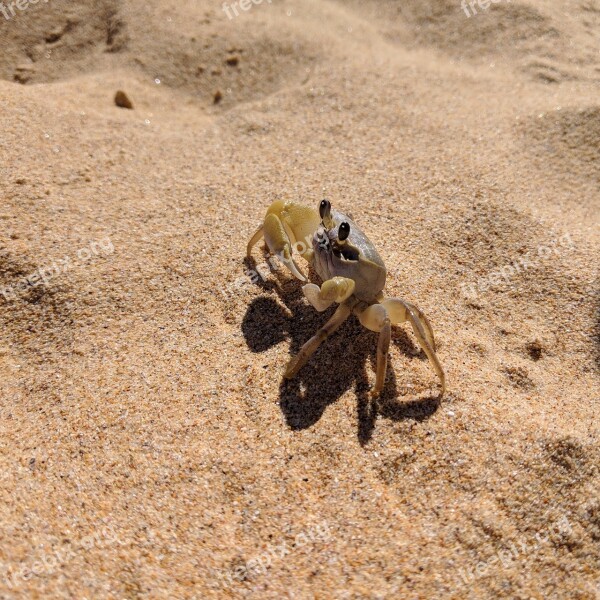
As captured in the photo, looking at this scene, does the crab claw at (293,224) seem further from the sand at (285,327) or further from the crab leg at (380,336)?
the crab leg at (380,336)

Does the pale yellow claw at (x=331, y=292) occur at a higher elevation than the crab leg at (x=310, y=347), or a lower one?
higher

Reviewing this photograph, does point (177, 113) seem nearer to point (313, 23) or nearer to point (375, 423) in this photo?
point (313, 23)

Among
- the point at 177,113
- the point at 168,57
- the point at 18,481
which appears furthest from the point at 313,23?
the point at 18,481

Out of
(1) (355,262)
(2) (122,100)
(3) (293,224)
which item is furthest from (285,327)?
(2) (122,100)

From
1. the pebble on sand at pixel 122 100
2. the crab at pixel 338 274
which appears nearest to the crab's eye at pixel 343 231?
the crab at pixel 338 274

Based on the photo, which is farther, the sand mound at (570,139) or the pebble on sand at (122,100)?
the pebble on sand at (122,100)

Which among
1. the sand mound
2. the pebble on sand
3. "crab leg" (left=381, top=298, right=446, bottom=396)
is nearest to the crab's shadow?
"crab leg" (left=381, top=298, right=446, bottom=396)

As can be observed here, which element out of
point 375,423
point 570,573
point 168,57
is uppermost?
point 168,57
